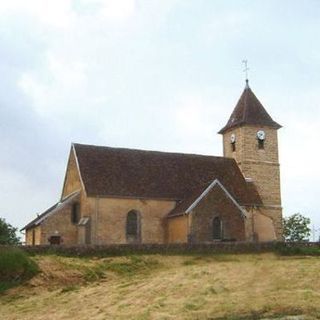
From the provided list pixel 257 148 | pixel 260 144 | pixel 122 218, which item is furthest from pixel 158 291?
pixel 260 144

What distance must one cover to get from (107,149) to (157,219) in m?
7.30

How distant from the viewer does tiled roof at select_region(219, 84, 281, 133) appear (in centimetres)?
5388

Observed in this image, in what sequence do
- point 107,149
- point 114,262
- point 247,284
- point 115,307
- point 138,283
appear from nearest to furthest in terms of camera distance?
point 115,307 → point 247,284 → point 138,283 → point 114,262 → point 107,149

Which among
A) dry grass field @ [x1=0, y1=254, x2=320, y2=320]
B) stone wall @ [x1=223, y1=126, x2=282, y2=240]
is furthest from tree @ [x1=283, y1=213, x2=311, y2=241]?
dry grass field @ [x1=0, y1=254, x2=320, y2=320]

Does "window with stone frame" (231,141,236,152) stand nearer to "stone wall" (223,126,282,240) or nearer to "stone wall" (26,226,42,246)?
"stone wall" (223,126,282,240)

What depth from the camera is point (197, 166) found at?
51000 millimetres

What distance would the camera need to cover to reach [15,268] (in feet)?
94.4

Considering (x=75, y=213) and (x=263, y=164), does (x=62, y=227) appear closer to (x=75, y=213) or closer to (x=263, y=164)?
(x=75, y=213)

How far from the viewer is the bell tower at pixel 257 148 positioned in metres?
51.9

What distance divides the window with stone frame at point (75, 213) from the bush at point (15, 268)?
1528 cm

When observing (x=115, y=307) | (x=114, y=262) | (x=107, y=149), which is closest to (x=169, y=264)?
(x=114, y=262)

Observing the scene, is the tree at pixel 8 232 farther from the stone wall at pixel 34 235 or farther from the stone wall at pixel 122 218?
→ the stone wall at pixel 122 218

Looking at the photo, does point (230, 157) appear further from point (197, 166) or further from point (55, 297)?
point (55, 297)

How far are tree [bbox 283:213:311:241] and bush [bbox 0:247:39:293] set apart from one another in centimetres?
4091
